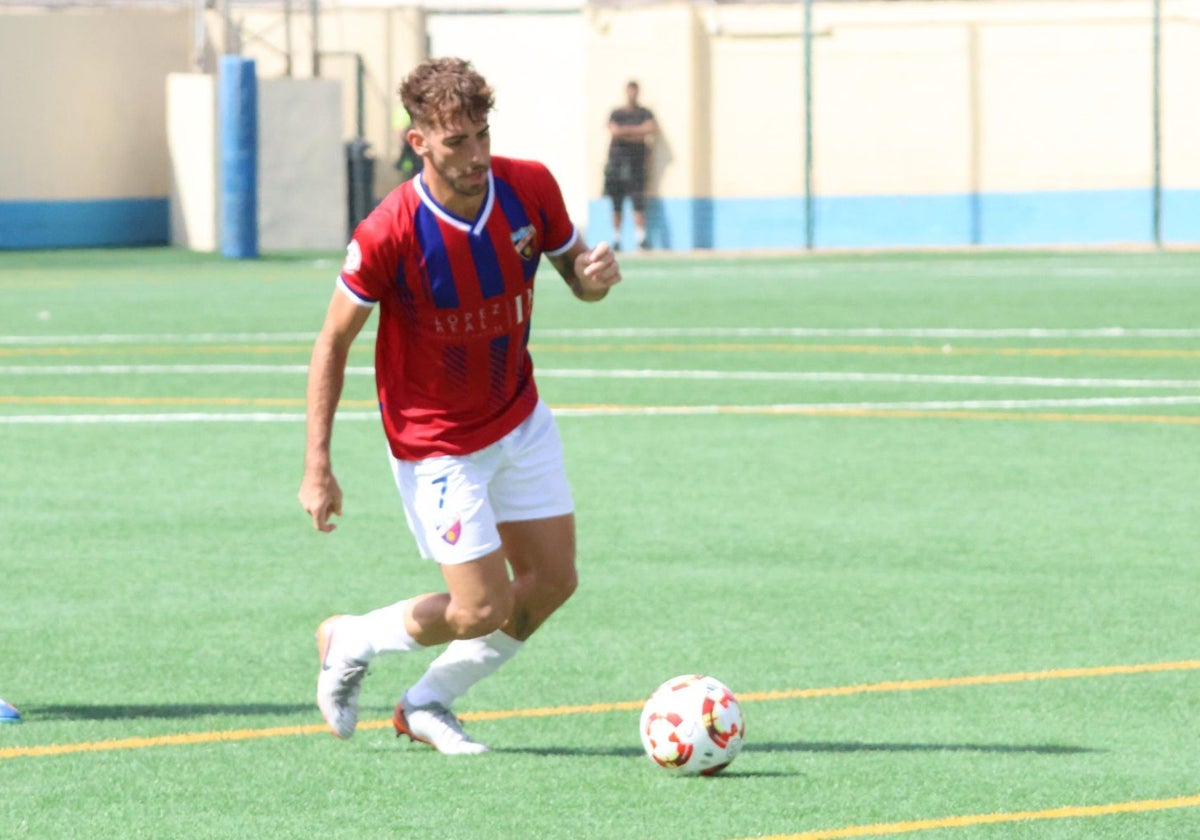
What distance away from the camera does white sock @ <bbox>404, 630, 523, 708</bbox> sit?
23.4 ft

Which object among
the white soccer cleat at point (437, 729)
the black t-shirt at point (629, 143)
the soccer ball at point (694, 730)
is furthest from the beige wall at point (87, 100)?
the soccer ball at point (694, 730)

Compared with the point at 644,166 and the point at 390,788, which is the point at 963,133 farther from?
the point at 390,788

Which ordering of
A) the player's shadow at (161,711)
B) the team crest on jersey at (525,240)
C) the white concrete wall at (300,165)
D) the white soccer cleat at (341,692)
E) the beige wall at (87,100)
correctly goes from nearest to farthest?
1. the team crest on jersey at (525,240)
2. the white soccer cleat at (341,692)
3. the player's shadow at (161,711)
4. the beige wall at (87,100)
5. the white concrete wall at (300,165)

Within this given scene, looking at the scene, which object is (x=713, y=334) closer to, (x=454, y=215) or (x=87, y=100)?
(x=454, y=215)

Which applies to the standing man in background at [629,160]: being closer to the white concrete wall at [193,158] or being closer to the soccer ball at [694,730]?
the white concrete wall at [193,158]

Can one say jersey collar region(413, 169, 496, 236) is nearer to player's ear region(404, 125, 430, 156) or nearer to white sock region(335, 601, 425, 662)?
player's ear region(404, 125, 430, 156)

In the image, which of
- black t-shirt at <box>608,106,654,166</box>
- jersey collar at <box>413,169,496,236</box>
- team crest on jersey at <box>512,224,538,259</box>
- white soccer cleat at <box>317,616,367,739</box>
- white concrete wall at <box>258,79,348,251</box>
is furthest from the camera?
white concrete wall at <box>258,79,348,251</box>

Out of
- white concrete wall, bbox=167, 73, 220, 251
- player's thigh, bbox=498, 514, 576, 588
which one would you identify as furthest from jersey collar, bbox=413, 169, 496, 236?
white concrete wall, bbox=167, 73, 220, 251

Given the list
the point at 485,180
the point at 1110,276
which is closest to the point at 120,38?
the point at 1110,276

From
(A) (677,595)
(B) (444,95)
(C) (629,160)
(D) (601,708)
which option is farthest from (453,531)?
(C) (629,160)

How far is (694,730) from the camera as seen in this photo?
661cm

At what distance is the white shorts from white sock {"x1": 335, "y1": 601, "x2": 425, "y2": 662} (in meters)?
0.23

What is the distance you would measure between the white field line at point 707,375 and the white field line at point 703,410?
3.09 ft

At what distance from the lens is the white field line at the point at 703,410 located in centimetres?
1538
